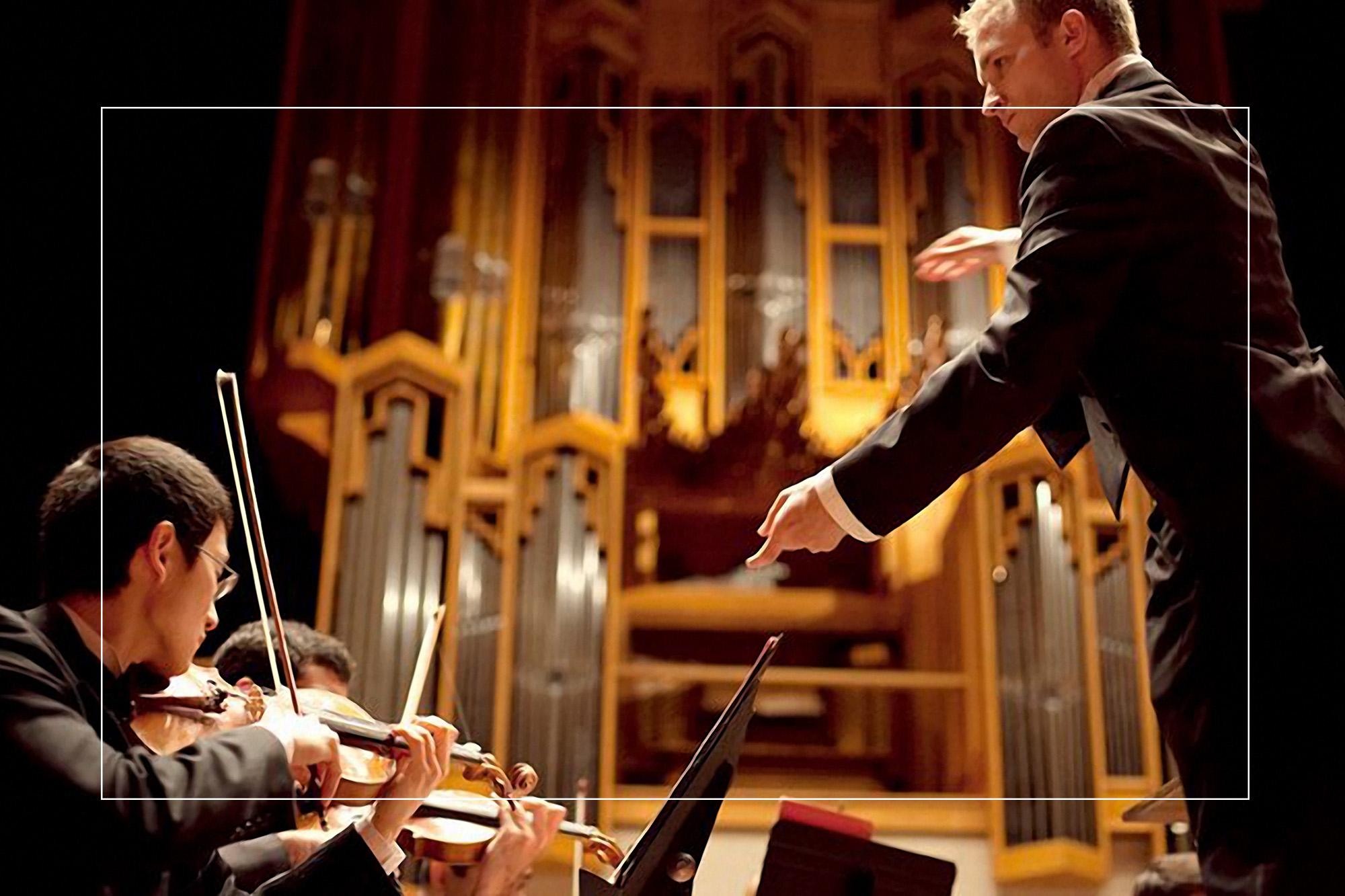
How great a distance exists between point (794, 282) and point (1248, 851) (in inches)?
183

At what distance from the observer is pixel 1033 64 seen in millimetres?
1702

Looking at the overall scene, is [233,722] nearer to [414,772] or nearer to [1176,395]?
[414,772]

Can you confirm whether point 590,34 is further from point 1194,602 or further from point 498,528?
point 1194,602

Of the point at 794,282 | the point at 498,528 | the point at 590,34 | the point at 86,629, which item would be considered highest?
the point at 590,34

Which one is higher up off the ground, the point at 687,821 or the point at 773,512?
the point at 773,512

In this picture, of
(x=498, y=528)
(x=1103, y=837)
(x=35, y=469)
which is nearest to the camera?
(x=35, y=469)

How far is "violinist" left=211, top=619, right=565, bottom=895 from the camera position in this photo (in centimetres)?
222

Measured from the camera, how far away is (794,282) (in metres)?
5.92

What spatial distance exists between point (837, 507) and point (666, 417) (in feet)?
13.2

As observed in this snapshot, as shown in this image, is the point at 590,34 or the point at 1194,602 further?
the point at 590,34

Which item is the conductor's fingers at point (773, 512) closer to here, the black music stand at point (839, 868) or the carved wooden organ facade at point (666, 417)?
→ the black music stand at point (839, 868)

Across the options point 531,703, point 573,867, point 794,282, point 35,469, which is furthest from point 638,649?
point 35,469

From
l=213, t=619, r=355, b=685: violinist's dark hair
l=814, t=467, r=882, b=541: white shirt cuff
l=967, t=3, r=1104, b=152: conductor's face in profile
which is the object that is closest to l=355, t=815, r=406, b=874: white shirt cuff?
l=213, t=619, r=355, b=685: violinist's dark hair

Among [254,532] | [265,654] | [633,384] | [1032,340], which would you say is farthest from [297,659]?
[633,384]
